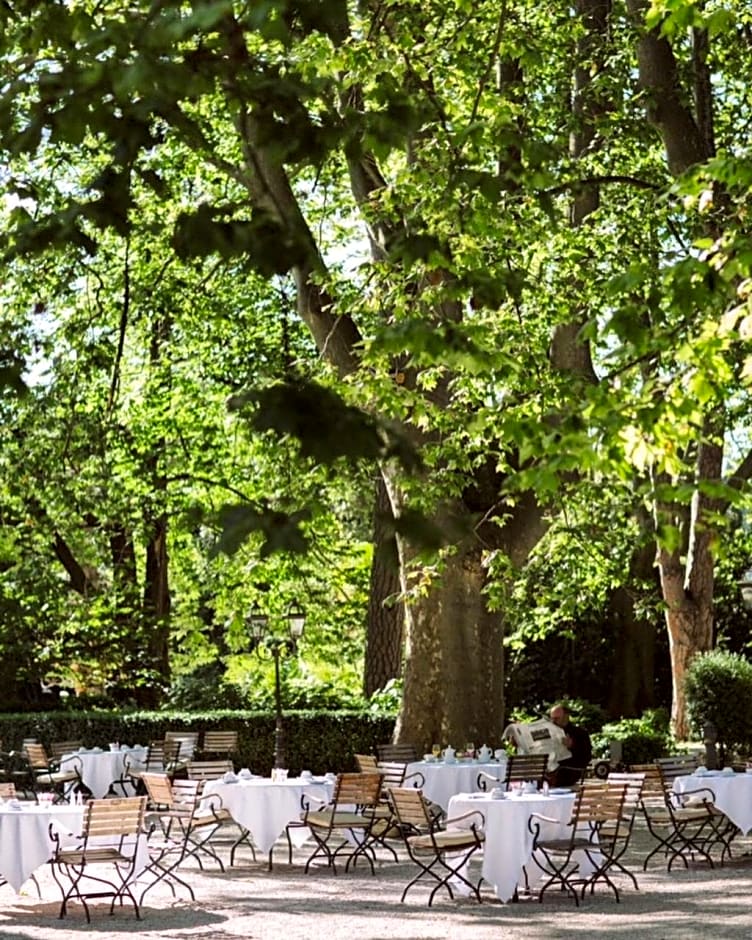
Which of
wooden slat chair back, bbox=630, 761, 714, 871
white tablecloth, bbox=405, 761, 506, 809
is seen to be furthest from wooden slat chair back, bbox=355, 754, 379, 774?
wooden slat chair back, bbox=630, 761, 714, 871

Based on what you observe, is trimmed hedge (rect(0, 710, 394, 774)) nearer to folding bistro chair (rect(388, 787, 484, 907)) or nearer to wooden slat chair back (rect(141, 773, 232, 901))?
wooden slat chair back (rect(141, 773, 232, 901))

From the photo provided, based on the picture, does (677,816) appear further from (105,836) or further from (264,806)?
(105,836)

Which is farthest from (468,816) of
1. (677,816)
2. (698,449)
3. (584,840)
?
(698,449)

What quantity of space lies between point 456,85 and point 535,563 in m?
10.9

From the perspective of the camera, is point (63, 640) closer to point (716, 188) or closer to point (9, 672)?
point (9, 672)

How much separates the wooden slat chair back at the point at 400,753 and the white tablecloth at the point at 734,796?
3999 millimetres

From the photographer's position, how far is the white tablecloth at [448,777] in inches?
697

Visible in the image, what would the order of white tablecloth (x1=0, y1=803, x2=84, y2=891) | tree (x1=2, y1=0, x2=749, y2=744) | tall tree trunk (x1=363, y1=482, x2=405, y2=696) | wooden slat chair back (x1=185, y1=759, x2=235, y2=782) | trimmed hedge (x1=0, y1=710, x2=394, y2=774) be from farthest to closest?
tall tree trunk (x1=363, y1=482, x2=405, y2=696) → trimmed hedge (x1=0, y1=710, x2=394, y2=774) → wooden slat chair back (x1=185, y1=759, x2=235, y2=782) → white tablecloth (x1=0, y1=803, x2=84, y2=891) → tree (x1=2, y1=0, x2=749, y2=744)

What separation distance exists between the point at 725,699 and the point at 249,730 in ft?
23.5

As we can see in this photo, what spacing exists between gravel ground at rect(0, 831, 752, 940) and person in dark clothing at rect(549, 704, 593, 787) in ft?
10.7

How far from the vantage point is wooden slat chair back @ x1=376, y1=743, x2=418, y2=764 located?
63.9ft

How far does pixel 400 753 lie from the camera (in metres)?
19.6

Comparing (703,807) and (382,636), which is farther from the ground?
(382,636)

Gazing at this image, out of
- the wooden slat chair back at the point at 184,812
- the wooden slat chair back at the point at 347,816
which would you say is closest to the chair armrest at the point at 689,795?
the wooden slat chair back at the point at 347,816
